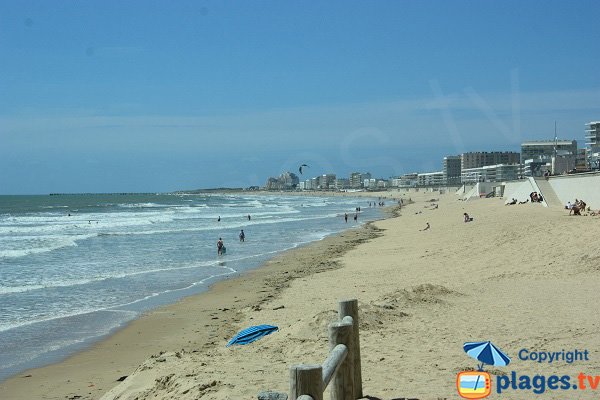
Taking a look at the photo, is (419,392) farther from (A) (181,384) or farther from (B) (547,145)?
(B) (547,145)

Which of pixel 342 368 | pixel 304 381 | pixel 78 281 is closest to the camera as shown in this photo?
pixel 304 381

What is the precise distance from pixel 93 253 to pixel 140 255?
3.19 meters

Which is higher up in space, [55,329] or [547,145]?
[547,145]

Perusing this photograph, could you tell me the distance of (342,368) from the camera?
17.8 feet

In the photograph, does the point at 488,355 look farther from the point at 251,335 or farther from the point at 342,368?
the point at 251,335

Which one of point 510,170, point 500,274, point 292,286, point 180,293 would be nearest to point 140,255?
point 180,293

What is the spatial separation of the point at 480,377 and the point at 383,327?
284cm

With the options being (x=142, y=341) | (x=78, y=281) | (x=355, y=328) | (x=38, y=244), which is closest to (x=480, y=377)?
(x=355, y=328)

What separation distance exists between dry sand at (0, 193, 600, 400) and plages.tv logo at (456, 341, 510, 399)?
0.11 meters

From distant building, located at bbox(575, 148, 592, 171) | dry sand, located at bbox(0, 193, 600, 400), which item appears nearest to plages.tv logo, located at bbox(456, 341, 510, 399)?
dry sand, located at bbox(0, 193, 600, 400)

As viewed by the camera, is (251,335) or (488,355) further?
(251,335)

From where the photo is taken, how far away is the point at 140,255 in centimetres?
2892

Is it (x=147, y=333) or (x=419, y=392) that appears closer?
(x=419, y=392)

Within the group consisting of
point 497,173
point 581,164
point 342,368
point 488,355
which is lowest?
point 488,355
